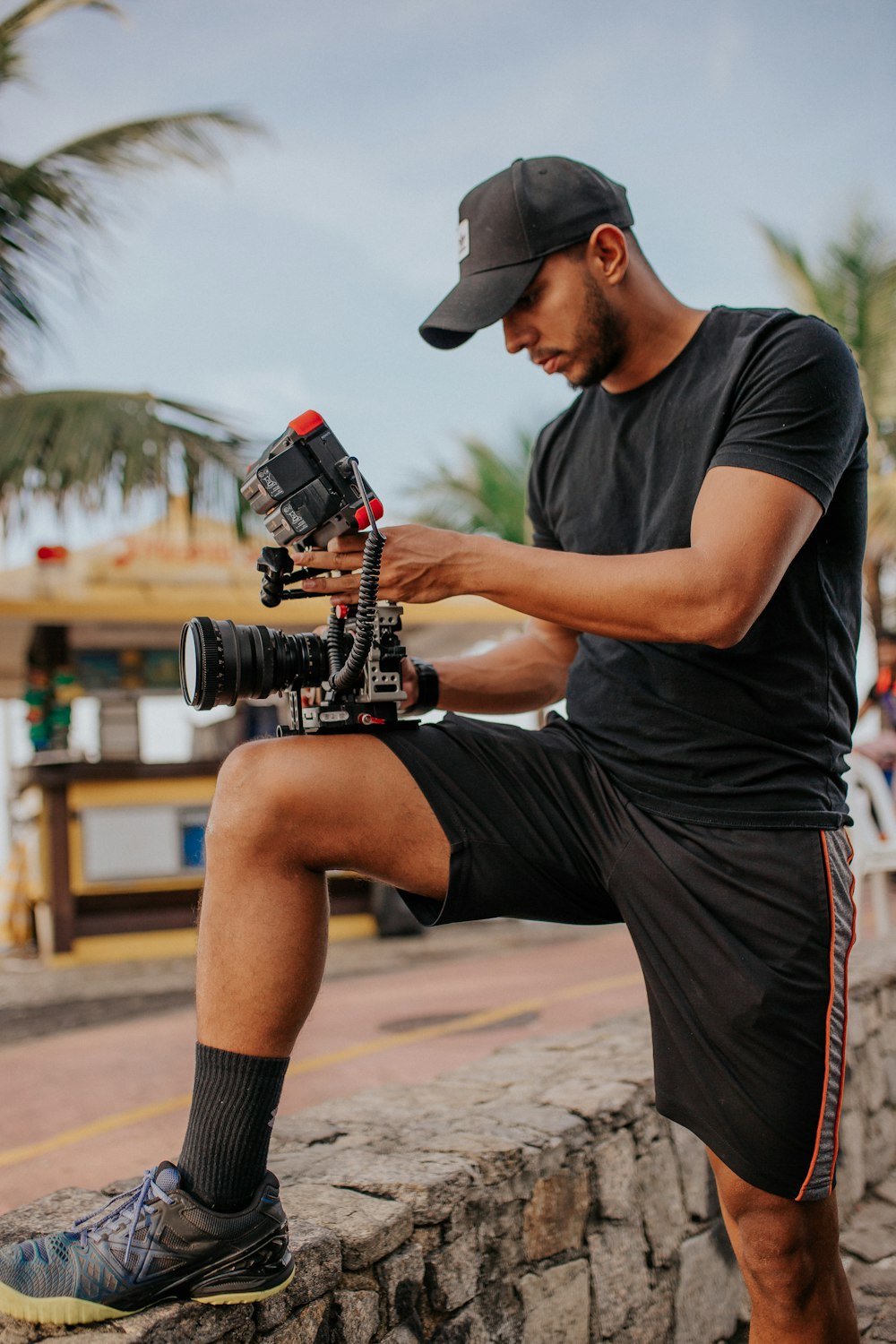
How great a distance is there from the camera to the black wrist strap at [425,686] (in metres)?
2.40

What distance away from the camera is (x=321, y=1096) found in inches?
168

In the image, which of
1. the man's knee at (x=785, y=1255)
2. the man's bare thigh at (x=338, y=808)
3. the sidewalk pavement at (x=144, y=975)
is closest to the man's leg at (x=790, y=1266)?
the man's knee at (x=785, y=1255)

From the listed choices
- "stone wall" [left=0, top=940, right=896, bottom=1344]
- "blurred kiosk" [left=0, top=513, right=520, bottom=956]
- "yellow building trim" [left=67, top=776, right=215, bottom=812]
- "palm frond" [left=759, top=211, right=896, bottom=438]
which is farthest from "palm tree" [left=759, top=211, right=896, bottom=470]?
"stone wall" [left=0, top=940, right=896, bottom=1344]

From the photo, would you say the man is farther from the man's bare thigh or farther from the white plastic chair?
the white plastic chair

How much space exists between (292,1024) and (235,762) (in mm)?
431

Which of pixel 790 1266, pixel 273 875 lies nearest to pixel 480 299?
pixel 273 875

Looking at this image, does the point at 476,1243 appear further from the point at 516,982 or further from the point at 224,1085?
the point at 516,982

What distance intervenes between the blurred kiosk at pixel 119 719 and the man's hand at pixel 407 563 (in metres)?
6.78

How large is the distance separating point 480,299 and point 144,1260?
1721 mm

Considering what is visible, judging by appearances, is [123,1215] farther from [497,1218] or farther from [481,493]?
[481,493]

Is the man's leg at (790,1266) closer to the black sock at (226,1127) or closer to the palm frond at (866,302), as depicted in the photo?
the black sock at (226,1127)

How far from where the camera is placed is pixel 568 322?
2199mm

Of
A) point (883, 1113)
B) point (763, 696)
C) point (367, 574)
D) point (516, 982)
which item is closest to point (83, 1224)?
point (367, 574)

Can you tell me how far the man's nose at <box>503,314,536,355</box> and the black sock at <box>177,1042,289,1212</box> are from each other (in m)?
1.40
